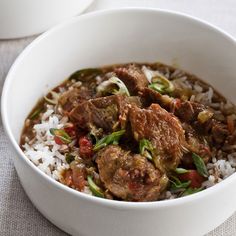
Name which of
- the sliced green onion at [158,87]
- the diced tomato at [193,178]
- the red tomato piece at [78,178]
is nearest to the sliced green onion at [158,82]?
the sliced green onion at [158,87]

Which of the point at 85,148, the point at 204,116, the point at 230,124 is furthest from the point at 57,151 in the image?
the point at 230,124

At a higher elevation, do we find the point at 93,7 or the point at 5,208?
the point at 93,7

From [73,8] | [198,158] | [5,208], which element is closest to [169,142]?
[198,158]

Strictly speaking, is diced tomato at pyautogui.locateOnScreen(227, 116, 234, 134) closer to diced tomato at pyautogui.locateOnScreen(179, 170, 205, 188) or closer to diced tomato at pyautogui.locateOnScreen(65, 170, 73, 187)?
diced tomato at pyautogui.locateOnScreen(179, 170, 205, 188)

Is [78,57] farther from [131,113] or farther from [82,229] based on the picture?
[82,229]

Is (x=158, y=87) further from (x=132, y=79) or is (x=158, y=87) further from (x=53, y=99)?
(x=53, y=99)

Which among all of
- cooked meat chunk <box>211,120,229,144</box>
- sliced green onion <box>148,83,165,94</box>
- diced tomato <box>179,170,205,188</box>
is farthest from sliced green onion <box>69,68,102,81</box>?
diced tomato <box>179,170,205,188</box>
